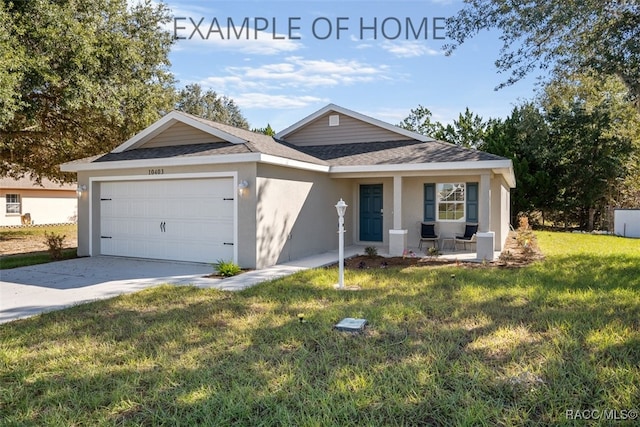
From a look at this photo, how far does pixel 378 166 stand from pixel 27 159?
1375 centimetres

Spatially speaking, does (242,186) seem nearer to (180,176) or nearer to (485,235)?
(180,176)

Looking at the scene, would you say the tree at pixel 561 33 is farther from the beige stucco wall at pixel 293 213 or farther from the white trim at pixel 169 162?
the white trim at pixel 169 162

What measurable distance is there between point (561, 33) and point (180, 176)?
33.1 feet

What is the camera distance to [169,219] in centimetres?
1077

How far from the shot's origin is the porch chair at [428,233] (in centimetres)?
1294

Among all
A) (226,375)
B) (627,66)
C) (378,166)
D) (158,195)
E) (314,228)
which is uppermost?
(627,66)

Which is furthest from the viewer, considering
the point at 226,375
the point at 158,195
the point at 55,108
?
the point at 55,108

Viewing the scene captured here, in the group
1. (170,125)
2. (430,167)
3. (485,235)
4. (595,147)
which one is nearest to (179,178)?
(170,125)

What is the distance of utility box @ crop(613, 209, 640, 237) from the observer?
18297mm

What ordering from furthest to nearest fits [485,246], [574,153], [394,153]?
[574,153] → [394,153] → [485,246]

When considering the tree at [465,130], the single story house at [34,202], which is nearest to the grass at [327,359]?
the tree at [465,130]

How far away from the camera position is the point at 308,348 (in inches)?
181

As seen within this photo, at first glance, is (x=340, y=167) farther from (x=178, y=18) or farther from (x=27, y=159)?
(x=27, y=159)

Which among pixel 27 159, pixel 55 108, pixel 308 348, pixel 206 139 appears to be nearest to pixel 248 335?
pixel 308 348
